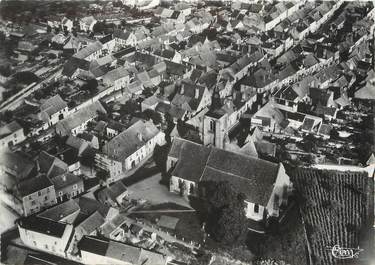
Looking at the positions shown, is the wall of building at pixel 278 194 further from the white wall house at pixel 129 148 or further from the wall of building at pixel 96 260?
the white wall house at pixel 129 148

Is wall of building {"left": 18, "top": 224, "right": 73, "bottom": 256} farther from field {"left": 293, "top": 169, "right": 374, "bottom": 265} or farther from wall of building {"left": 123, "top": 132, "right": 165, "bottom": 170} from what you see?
field {"left": 293, "top": 169, "right": 374, "bottom": 265}

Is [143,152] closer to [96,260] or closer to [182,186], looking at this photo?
[182,186]

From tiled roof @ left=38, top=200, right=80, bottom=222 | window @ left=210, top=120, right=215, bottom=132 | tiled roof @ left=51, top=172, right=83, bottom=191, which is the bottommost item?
tiled roof @ left=51, top=172, right=83, bottom=191

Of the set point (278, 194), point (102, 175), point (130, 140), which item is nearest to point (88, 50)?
point (130, 140)

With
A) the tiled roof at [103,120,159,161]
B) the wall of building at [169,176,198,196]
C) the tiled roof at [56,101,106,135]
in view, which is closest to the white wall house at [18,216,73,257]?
the wall of building at [169,176,198,196]

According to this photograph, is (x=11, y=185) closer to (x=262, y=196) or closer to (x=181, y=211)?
(x=181, y=211)

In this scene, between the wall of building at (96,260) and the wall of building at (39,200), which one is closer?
the wall of building at (96,260)

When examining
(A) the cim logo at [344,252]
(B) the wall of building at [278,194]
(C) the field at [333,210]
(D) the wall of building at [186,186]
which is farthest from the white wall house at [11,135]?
(A) the cim logo at [344,252]

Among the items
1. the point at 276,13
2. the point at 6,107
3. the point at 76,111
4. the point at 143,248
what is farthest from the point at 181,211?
the point at 276,13
